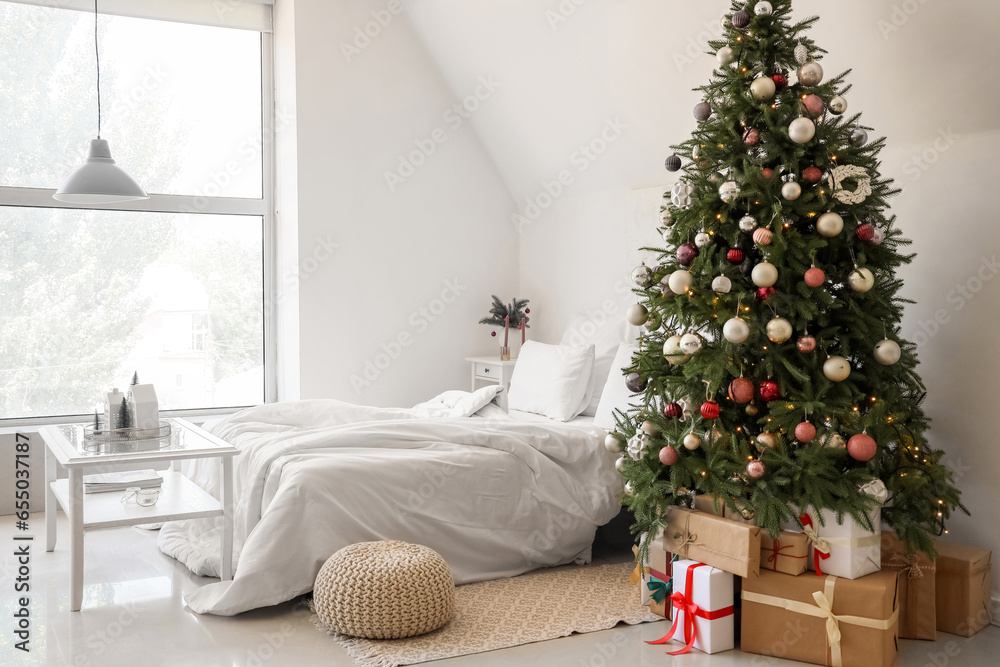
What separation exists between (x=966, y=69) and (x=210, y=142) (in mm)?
4097

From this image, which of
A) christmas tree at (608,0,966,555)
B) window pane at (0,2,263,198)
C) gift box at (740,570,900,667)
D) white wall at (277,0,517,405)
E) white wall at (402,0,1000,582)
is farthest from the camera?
white wall at (277,0,517,405)

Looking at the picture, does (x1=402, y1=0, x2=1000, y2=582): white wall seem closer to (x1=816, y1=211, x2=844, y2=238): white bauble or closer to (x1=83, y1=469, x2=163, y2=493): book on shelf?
(x1=816, y1=211, x2=844, y2=238): white bauble

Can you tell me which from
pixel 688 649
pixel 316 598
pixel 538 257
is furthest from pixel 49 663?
pixel 538 257

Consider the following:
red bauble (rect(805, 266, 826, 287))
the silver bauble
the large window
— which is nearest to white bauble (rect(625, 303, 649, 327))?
red bauble (rect(805, 266, 826, 287))

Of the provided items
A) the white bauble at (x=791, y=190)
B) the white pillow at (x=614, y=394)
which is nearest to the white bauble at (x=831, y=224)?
the white bauble at (x=791, y=190)

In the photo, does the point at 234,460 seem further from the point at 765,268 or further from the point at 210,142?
the point at 210,142

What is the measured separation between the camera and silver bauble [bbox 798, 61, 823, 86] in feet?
8.50

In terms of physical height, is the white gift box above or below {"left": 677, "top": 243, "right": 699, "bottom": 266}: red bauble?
below

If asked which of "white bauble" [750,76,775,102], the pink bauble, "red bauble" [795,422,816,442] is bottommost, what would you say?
the pink bauble

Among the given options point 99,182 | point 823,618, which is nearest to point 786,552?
point 823,618

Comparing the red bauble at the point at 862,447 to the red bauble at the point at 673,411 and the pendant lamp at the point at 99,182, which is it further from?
the pendant lamp at the point at 99,182

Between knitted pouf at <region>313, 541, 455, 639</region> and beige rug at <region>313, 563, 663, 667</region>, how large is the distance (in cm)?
5

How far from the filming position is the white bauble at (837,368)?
99.5 inches

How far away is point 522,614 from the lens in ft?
9.55
